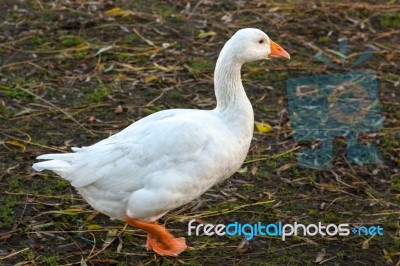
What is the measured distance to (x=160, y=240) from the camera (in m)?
5.14

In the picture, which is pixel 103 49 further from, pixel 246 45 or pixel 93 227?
pixel 246 45

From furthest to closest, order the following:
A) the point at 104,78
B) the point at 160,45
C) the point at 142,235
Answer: the point at 160,45 < the point at 104,78 < the point at 142,235

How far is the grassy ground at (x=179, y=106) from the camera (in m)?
5.34

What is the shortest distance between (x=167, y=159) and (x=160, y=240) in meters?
0.61

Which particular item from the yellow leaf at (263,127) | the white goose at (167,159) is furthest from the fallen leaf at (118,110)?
the white goose at (167,159)

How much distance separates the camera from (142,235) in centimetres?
552

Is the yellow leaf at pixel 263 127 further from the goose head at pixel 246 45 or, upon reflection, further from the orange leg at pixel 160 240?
the orange leg at pixel 160 240

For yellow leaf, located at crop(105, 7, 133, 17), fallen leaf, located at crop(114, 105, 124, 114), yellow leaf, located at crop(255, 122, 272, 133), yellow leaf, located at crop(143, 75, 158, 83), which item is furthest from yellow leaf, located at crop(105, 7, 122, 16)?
yellow leaf, located at crop(255, 122, 272, 133)

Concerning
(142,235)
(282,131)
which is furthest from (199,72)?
(142,235)

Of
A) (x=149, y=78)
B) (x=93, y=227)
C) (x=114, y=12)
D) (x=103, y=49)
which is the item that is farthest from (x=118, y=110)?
(x=114, y=12)

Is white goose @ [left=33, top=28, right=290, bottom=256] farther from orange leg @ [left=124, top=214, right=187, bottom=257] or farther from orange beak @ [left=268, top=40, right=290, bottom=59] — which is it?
orange beak @ [left=268, top=40, right=290, bottom=59]

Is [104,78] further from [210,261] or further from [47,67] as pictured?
[210,261]

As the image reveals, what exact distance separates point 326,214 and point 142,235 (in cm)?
137

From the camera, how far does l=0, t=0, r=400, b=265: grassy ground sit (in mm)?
5340
